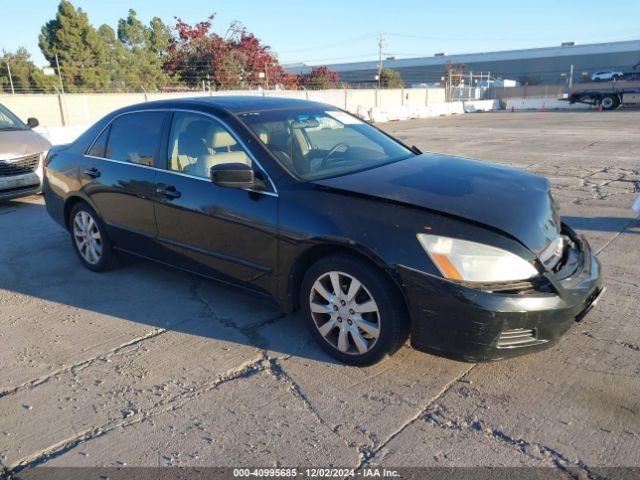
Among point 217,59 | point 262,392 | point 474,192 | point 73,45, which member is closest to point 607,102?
point 217,59

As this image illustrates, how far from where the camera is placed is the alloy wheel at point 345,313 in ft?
10.3

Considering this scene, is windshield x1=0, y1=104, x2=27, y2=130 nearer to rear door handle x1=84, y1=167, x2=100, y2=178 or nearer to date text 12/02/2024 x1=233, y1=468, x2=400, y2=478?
rear door handle x1=84, y1=167, x2=100, y2=178

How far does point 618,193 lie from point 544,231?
5.89 metres

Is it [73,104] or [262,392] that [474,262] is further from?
[73,104]

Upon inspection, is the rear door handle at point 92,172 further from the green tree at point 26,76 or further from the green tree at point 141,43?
the green tree at point 141,43

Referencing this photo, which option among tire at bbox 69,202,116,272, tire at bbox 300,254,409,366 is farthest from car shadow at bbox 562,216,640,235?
tire at bbox 69,202,116,272

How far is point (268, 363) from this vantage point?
11.3ft

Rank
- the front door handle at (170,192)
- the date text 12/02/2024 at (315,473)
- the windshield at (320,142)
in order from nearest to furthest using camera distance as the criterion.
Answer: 1. the date text 12/02/2024 at (315,473)
2. the windshield at (320,142)
3. the front door handle at (170,192)

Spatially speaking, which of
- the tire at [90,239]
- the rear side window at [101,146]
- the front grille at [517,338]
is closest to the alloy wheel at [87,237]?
the tire at [90,239]

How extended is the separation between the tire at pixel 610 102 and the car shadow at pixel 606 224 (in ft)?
96.6

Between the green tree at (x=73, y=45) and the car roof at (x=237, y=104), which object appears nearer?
the car roof at (x=237, y=104)

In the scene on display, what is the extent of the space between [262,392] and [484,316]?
1.35 m

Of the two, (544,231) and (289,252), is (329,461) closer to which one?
(289,252)

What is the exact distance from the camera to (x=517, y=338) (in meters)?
2.88
